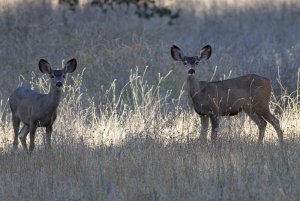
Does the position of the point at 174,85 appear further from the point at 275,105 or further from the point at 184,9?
the point at 184,9

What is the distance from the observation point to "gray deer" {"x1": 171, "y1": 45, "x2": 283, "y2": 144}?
37.6ft

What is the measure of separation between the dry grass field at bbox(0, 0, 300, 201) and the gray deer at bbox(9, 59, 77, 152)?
0.22 m

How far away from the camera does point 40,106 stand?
11070mm

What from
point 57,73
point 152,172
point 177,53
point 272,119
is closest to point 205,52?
point 177,53

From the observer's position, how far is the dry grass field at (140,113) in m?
7.99

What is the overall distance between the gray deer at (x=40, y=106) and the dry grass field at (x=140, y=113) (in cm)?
22

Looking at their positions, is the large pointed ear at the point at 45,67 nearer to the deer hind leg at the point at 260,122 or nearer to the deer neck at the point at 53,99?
the deer neck at the point at 53,99

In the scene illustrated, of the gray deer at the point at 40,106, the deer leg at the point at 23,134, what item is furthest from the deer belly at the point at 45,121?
the deer leg at the point at 23,134

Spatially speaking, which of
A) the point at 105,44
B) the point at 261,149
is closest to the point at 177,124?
the point at 261,149

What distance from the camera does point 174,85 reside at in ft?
49.7

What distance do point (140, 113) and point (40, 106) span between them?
148 centimetres

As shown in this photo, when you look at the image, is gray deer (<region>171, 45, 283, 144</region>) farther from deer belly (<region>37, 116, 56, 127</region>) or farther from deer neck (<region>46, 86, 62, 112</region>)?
deer belly (<region>37, 116, 56, 127</region>)

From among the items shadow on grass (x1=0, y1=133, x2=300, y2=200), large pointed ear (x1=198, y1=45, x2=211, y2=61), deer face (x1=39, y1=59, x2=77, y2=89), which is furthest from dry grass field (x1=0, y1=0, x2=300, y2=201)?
large pointed ear (x1=198, y1=45, x2=211, y2=61)

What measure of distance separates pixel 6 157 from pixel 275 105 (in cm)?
502
